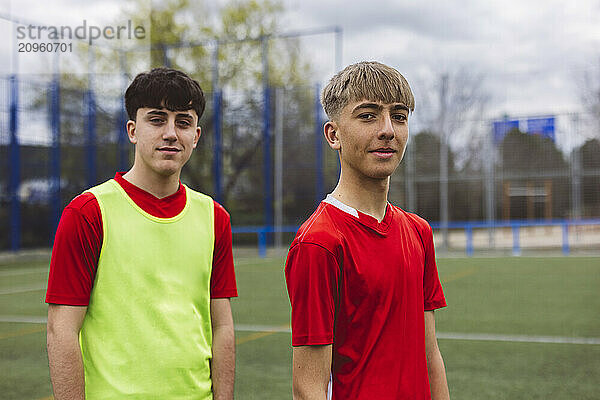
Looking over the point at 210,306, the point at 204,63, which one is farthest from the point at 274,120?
the point at 210,306

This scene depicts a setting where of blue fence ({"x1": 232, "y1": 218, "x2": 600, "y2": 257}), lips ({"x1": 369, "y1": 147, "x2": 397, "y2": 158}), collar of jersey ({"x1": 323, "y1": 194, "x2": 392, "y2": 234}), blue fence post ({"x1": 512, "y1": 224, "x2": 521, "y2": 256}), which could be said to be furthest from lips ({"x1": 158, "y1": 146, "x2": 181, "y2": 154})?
blue fence post ({"x1": 512, "y1": 224, "x2": 521, "y2": 256})

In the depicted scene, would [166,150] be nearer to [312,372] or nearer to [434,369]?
[312,372]

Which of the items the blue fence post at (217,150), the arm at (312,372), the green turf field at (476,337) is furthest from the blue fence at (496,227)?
the arm at (312,372)

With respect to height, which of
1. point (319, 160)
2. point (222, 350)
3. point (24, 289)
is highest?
point (319, 160)

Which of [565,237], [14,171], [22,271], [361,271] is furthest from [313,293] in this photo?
[565,237]

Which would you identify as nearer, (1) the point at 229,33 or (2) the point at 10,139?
(2) the point at 10,139

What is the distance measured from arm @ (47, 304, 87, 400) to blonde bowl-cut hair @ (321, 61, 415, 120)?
95cm

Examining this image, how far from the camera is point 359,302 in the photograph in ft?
6.20

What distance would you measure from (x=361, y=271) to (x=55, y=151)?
63.7 ft

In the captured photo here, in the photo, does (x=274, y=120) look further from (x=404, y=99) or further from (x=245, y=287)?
(x=404, y=99)

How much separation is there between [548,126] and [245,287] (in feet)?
43.0

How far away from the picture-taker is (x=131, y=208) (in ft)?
7.66

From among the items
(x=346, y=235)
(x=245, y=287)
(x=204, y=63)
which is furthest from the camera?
(x=204, y=63)

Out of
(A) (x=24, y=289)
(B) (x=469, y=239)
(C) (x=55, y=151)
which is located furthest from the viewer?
(B) (x=469, y=239)
